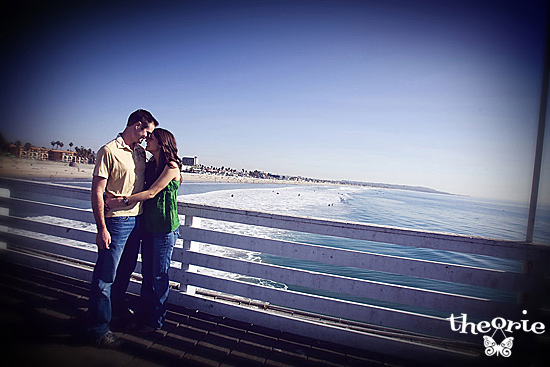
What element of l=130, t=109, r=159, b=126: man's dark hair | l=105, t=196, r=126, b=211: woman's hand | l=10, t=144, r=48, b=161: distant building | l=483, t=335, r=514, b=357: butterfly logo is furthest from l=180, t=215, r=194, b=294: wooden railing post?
l=10, t=144, r=48, b=161: distant building

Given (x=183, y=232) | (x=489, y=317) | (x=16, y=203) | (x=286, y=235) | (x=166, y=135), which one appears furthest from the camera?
(x=286, y=235)

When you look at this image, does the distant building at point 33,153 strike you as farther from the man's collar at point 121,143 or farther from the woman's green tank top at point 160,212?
the woman's green tank top at point 160,212

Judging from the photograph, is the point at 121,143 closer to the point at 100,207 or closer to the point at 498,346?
the point at 100,207

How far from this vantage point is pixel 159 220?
2.58 metres

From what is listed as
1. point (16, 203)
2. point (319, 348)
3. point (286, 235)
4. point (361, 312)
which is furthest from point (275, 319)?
point (286, 235)

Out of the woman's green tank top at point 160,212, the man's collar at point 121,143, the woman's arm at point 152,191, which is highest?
the man's collar at point 121,143

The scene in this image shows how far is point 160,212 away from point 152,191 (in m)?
0.23

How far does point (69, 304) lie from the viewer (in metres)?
2.92

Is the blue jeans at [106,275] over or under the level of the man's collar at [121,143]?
under

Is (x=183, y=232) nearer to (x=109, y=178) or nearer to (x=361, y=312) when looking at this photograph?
(x=109, y=178)

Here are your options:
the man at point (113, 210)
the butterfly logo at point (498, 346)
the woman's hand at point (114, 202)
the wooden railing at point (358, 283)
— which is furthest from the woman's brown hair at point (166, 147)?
the butterfly logo at point (498, 346)

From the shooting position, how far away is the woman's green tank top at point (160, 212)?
258 centimetres

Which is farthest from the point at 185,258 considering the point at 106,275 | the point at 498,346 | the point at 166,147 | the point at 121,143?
the point at 498,346

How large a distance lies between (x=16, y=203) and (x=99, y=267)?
7.94 feet
